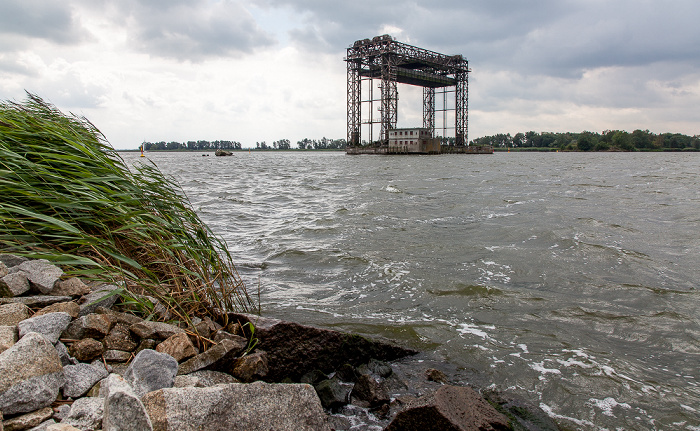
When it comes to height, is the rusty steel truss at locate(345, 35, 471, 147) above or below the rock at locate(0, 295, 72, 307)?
above

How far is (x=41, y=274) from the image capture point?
329 cm

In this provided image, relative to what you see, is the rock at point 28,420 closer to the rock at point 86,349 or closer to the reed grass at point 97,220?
the rock at point 86,349

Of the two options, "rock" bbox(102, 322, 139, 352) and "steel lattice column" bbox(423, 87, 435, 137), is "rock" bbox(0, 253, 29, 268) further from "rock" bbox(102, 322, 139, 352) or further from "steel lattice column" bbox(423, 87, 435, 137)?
"steel lattice column" bbox(423, 87, 435, 137)

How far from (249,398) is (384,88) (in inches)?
2980

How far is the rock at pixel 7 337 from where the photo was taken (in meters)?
2.42

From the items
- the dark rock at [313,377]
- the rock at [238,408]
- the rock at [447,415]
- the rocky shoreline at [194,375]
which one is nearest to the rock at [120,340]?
the rocky shoreline at [194,375]

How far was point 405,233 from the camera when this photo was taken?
9984 millimetres

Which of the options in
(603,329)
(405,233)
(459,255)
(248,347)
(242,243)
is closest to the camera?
(248,347)

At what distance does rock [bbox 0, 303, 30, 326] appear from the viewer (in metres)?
2.76

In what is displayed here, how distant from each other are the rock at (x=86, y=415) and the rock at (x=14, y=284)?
1.28 metres

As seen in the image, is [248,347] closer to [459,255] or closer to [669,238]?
[459,255]

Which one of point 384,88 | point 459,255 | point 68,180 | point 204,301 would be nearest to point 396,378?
point 204,301

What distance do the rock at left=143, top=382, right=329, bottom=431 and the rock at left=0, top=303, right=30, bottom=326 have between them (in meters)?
1.20

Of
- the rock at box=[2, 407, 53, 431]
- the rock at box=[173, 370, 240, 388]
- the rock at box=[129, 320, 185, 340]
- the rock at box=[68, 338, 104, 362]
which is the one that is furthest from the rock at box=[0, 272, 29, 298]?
the rock at box=[173, 370, 240, 388]
